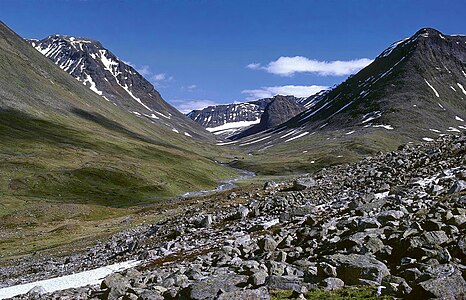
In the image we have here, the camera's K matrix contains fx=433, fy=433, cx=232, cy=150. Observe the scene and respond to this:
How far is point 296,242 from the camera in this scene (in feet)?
93.6

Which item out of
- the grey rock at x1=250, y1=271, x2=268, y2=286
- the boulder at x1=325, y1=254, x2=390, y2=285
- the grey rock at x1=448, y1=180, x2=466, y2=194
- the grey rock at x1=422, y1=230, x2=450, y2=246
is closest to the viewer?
the boulder at x1=325, y1=254, x2=390, y2=285

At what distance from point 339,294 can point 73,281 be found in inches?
1049

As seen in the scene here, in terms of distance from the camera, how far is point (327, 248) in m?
24.4

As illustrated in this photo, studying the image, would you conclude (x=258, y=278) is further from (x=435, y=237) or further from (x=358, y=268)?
(x=435, y=237)

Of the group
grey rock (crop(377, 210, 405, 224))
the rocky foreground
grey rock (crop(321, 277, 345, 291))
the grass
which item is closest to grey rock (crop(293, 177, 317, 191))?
the rocky foreground

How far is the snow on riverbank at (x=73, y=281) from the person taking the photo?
35812 mm

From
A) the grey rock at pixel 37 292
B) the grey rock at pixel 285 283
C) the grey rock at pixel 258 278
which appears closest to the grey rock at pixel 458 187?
the grey rock at pixel 285 283

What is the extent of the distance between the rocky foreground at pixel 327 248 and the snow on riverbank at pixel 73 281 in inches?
89.0

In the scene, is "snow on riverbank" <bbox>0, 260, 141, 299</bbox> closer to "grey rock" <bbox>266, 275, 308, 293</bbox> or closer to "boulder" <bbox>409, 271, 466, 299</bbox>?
"grey rock" <bbox>266, 275, 308, 293</bbox>

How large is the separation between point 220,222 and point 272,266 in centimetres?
2601

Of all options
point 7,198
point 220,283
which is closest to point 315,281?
point 220,283

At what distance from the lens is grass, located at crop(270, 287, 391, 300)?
1755 cm

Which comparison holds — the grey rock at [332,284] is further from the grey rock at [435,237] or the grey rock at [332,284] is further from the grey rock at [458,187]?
the grey rock at [458,187]

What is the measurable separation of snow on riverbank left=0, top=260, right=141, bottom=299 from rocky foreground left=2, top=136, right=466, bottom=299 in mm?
2261
